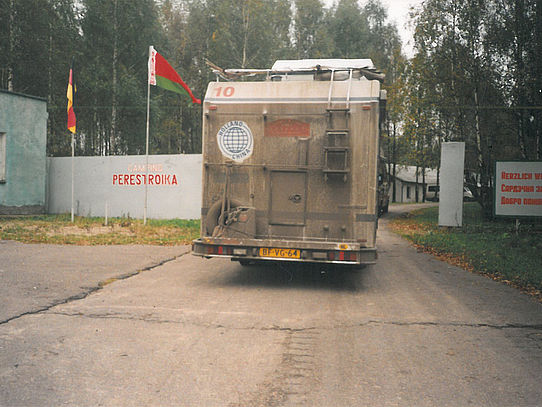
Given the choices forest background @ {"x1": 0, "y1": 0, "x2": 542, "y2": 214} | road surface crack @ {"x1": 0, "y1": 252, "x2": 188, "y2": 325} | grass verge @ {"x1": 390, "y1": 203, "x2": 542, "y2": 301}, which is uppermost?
forest background @ {"x1": 0, "y1": 0, "x2": 542, "y2": 214}

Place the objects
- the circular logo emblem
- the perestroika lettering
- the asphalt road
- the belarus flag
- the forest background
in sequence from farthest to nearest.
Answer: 1. the forest background
2. the perestroika lettering
3. the belarus flag
4. the circular logo emblem
5. the asphalt road

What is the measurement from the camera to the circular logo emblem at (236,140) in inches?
316

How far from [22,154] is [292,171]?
15811 mm

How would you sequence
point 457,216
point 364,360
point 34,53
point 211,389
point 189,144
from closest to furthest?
point 211,389
point 364,360
point 457,216
point 34,53
point 189,144

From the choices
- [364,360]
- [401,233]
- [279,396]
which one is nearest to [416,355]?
[364,360]

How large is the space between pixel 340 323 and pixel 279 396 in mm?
2363

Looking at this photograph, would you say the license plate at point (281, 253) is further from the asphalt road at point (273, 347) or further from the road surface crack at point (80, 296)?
the road surface crack at point (80, 296)

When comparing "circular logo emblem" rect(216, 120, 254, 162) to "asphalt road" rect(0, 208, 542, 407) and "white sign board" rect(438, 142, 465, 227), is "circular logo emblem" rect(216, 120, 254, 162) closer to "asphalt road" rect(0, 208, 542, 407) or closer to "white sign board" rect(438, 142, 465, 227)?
"asphalt road" rect(0, 208, 542, 407)

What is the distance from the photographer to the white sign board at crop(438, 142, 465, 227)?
19.5 m

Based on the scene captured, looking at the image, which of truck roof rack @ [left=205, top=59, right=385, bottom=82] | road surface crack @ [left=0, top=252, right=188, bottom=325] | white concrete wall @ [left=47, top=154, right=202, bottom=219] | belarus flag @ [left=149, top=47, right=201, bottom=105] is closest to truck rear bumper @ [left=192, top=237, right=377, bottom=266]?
road surface crack @ [left=0, top=252, right=188, bottom=325]

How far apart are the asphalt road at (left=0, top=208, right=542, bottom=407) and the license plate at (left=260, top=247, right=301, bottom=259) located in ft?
1.94

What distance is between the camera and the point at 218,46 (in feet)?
118

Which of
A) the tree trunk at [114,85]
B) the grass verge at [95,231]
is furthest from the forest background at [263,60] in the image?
the grass verge at [95,231]

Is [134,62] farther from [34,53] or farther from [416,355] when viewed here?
[416,355]
